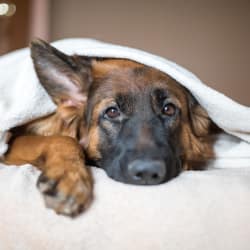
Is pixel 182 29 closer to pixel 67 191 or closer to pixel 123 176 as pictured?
pixel 123 176

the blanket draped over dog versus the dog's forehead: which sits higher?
the dog's forehead

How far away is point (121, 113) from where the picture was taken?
1383 millimetres

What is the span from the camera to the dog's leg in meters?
0.97

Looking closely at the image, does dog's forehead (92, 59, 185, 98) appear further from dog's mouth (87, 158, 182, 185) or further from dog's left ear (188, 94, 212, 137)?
dog's mouth (87, 158, 182, 185)

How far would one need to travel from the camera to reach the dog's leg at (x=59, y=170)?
38.2 inches

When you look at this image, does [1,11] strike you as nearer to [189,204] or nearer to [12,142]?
[12,142]

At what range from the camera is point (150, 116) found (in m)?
1.35

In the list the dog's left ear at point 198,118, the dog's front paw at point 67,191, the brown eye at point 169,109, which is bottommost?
the dog's left ear at point 198,118

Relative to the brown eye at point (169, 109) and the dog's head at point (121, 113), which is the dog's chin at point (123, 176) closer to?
the dog's head at point (121, 113)

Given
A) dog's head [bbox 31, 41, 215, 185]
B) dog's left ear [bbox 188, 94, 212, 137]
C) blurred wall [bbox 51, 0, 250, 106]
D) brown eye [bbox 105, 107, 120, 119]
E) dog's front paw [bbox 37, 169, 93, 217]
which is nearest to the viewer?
dog's front paw [bbox 37, 169, 93, 217]

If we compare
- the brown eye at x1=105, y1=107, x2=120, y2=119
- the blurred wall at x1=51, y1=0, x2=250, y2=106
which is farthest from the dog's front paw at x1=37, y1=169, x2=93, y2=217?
the blurred wall at x1=51, y1=0, x2=250, y2=106

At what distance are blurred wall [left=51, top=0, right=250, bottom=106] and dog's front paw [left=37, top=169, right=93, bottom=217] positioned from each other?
164 centimetres

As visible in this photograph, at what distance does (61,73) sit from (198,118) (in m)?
0.50

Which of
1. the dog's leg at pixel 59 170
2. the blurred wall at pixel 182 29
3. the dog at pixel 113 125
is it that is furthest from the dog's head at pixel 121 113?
the blurred wall at pixel 182 29
